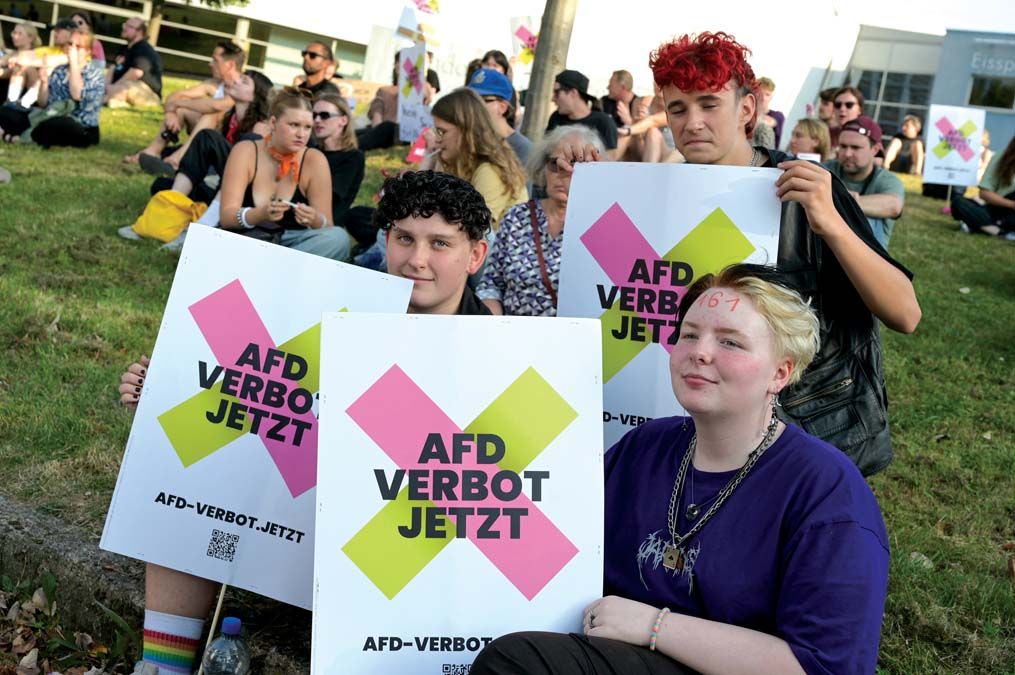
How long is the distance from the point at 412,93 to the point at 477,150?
585 cm

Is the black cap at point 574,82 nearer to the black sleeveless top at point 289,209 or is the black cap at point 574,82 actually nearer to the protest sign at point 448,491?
the black sleeveless top at point 289,209

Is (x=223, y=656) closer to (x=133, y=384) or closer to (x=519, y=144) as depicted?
(x=133, y=384)

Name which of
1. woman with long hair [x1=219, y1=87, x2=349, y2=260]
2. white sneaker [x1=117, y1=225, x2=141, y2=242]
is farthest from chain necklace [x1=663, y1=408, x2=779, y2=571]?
white sneaker [x1=117, y1=225, x2=141, y2=242]

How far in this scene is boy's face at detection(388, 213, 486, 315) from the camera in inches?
124

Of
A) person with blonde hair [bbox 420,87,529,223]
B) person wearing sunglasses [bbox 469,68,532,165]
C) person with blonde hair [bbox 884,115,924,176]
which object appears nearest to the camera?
person with blonde hair [bbox 420,87,529,223]

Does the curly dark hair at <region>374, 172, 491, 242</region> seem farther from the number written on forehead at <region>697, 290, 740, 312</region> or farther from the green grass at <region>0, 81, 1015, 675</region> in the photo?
the green grass at <region>0, 81, 1015, 675</region>

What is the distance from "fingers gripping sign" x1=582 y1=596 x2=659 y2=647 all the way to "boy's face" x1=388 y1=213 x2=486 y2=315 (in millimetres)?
1149

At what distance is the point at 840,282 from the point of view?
2.84 metres

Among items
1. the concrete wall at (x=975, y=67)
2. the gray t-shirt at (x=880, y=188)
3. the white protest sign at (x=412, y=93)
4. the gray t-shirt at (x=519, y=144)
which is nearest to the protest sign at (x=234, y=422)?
the gray t-shirt at (x=519, y=144)

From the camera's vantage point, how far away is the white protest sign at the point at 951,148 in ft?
46.0

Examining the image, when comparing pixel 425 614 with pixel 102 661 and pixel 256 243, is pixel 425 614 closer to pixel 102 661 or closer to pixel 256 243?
pixel 256 243

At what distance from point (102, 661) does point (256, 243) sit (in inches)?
57.4

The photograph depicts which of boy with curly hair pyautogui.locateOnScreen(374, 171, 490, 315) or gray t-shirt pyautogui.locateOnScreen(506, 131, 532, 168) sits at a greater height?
gray t-shirt pyautogui.locateOnScreen(506, 131, 532, 168)

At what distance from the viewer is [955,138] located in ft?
46.6
